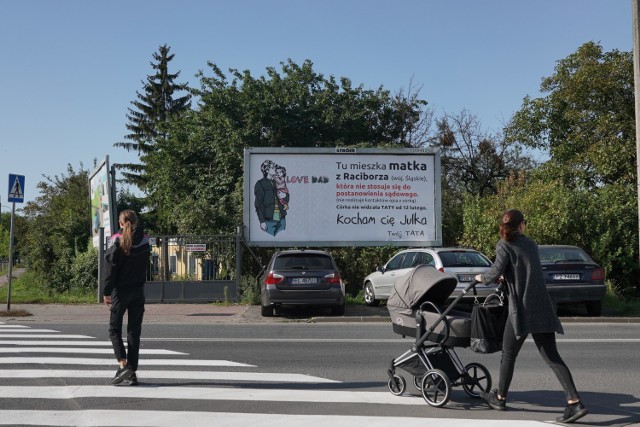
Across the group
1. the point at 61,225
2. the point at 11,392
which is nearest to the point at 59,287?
the point at 61,225

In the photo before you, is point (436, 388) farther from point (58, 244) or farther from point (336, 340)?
point (58, 244)

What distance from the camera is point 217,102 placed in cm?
3147

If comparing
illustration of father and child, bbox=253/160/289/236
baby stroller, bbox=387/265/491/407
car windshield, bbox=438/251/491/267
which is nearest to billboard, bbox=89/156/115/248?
illustration of father and child, bbox=253/160/289/236

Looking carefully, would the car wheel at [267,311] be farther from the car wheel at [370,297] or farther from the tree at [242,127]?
the tree at [242,127]

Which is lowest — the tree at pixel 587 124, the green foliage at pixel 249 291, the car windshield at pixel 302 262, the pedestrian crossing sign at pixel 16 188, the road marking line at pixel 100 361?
the road marking line at pixel 100 361

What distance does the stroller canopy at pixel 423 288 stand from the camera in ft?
23.1

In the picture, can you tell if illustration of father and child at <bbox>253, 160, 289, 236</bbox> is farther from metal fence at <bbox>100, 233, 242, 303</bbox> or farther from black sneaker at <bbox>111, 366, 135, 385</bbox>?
black sneaker at <bbox>111, 366, 135, 385</bbox>

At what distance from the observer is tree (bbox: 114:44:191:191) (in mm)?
58844

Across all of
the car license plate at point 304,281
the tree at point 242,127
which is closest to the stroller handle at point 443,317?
the car license plate at point 304,281

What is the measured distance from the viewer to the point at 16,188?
17.7 m

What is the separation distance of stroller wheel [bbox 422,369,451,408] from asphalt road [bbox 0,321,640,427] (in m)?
0.08

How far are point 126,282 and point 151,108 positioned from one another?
53.8m

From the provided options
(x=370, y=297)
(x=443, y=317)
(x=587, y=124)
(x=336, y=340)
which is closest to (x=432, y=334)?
(x=443, y=317)

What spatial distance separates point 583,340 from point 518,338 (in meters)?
6.77
